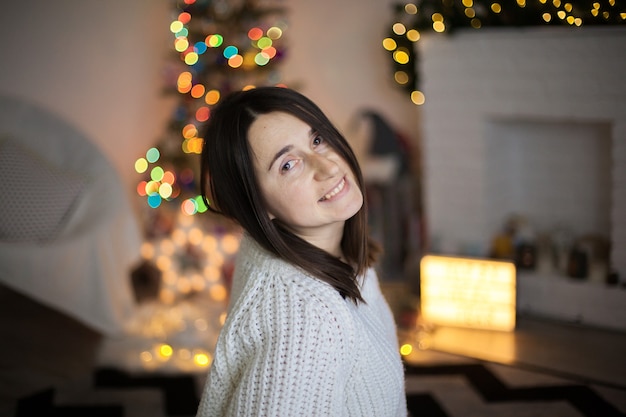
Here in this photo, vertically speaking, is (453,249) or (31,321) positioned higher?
(453,249)

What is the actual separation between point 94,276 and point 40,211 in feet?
1.09

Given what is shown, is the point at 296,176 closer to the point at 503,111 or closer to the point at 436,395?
the point at 436,395

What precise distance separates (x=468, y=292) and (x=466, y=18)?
1.18 metres

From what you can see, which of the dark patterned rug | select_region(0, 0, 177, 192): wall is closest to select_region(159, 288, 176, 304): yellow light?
select_region(0, 0, 177, 192): wall

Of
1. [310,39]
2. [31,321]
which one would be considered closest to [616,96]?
[310,39]

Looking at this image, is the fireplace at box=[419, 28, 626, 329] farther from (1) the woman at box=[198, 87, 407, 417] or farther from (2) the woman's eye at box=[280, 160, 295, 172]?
(2) the woman's eye at box=[280, 160, 295, 172]

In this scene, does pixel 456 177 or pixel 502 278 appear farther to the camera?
pixel 456 177

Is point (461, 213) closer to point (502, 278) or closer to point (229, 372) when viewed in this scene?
point (502, 278)

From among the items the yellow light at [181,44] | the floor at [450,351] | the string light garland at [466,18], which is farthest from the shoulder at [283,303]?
the yellow light at [181,44]

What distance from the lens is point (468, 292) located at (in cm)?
312

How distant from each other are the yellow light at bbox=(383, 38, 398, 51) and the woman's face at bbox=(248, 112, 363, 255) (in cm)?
239

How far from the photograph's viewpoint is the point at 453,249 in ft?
11.3

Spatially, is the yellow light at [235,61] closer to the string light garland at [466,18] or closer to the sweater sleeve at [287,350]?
the string light garland at [466,18]

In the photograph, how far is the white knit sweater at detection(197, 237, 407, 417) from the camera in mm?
1135
